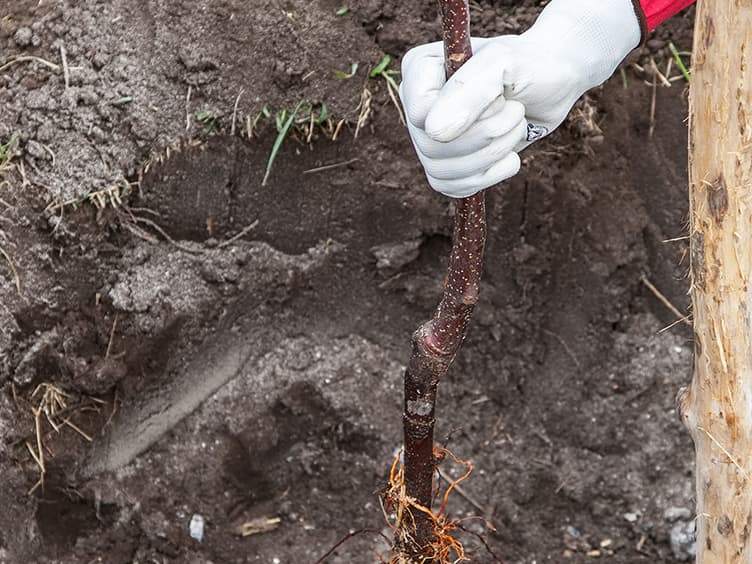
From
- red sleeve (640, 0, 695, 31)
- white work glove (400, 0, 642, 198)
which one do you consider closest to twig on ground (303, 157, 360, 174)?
white work glove (400, 0, 642, 198)

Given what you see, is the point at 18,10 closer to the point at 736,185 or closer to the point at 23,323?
the point at 23,323

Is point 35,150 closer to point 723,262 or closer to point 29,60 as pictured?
point 29,60

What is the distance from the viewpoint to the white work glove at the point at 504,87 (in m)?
1.28

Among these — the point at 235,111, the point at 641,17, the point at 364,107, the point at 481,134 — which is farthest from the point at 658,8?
the point at 235,111

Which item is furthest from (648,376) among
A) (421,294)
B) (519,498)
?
(421,294)

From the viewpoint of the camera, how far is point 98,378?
1.86 m

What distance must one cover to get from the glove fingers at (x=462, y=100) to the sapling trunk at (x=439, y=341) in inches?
1.1

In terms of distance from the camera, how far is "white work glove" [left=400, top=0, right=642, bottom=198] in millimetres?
1284

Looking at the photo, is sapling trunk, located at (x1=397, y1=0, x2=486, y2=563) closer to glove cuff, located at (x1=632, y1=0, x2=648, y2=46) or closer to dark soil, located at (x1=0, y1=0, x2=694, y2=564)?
dark soil, located at (x1=0, y1=0, x2=694, y2=564)

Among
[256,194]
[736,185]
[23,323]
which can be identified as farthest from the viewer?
[256,194]

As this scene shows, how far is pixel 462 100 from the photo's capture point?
1.27 m

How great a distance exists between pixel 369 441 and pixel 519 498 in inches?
14.9

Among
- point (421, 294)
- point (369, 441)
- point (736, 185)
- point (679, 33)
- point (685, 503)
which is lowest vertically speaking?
point (685, 503)

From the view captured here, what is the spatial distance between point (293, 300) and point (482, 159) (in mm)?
836
